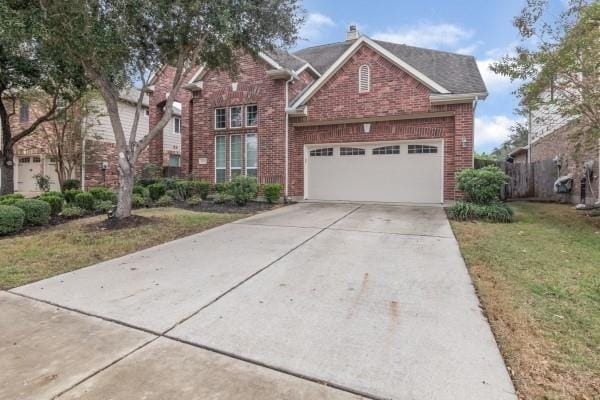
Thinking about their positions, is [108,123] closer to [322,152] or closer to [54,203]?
[54,203]

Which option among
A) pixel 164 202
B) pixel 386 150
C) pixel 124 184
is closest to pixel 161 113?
pixel 164 202

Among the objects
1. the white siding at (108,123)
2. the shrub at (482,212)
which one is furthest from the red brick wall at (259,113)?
the shrub at (482,212)

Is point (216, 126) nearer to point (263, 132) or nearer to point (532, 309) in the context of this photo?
point (263, 132)

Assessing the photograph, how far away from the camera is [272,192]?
Answer: 11805 millimetres

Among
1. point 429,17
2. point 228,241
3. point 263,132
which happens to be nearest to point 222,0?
point 228,241

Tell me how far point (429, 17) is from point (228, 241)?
11.3m

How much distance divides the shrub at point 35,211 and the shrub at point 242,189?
5081 millimetres

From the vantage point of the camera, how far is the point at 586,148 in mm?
8383

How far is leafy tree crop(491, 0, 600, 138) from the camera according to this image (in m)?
7.19

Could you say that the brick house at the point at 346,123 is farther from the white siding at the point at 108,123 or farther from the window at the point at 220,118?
the white siding at the point at 108,123

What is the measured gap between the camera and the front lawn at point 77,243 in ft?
16.4

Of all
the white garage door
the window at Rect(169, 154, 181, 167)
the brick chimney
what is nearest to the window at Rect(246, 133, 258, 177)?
the white garage door

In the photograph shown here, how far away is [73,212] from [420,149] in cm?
1103

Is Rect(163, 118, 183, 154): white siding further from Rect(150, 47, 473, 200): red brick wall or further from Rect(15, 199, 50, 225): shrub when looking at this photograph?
Rect(15, 199, 50, 225): shrub
